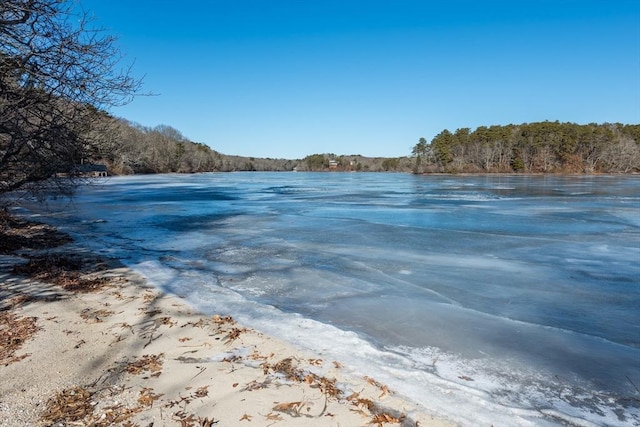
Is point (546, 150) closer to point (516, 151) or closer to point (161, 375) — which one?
point (516, 151)

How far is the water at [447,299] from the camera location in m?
3.57

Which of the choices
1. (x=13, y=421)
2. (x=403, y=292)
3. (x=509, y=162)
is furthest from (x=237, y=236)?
(x=509, y=162)

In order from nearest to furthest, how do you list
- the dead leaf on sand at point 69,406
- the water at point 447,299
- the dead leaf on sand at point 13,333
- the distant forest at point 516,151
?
1. the dead leaf on sand at point 69,406
2. the water at point 447,299
3. the dead leaf on sand at point 13,333
4. the distant forest at point 516,151

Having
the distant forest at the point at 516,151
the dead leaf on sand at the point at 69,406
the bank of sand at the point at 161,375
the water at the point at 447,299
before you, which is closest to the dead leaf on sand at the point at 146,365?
the bank of sand at the point at 161,375

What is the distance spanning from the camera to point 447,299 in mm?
6051

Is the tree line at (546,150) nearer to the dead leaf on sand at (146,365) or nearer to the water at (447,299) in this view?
the water at (447,299)

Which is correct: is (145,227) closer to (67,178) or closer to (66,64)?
(67,178)

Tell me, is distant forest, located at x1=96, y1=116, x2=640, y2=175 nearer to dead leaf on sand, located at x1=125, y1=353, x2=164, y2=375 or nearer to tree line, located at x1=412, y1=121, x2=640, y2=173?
tree line, located at x1=412, y1=121, x2=640, y2=173

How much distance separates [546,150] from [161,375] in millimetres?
Result: 91886

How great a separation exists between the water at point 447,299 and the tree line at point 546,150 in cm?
7689

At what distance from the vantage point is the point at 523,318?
5.34 metres

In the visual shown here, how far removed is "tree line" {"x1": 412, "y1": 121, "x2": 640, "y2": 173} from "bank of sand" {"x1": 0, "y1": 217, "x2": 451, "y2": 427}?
284ft

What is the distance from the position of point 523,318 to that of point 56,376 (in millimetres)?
5416

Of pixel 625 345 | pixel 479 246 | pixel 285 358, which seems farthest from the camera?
pixel 479 246
